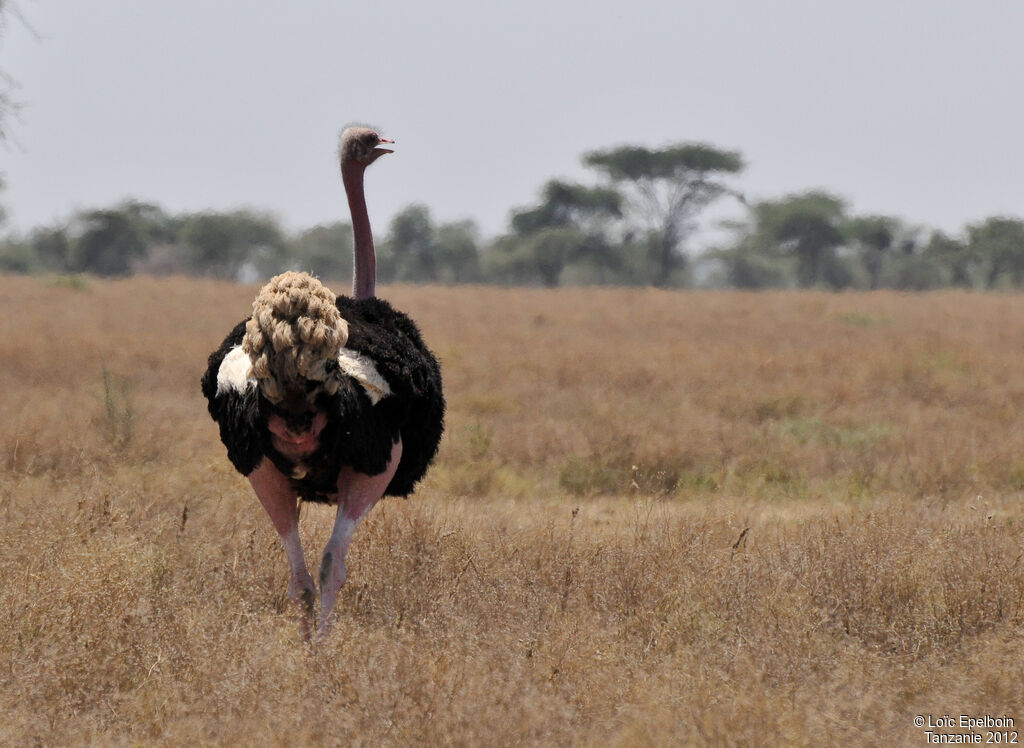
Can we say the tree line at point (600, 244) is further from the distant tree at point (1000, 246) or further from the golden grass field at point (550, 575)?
the golden grass field at point (550, 575)

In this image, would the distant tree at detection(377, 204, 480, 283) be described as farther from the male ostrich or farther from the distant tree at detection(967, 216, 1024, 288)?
the male ostrich

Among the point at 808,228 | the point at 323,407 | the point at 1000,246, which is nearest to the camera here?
the point at 323,407

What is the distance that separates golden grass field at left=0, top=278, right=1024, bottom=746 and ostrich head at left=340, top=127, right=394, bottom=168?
1576mm

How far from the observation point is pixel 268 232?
4969cm

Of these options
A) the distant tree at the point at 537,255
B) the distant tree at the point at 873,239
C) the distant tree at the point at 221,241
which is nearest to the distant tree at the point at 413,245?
the distant tree at the point at 537,255

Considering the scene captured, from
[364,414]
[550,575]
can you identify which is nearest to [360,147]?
[364,414]

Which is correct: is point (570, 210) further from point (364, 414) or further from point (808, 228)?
point (364, 414)

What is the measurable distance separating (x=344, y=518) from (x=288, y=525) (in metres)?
0.25

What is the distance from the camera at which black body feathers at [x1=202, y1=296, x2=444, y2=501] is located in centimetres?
418

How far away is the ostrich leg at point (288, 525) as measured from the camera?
4.46m

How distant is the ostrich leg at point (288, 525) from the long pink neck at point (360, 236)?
0.96 m

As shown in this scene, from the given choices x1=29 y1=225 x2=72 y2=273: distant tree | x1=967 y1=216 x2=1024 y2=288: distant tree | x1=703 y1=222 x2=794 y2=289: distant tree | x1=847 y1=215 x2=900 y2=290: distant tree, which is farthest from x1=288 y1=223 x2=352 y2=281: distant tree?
x1=967 y1=216 x2=1024 y2=288: distant tree

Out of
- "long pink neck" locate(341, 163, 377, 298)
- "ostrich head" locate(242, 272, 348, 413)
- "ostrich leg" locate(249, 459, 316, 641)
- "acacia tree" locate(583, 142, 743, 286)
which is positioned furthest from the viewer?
Answer: "acacia tree" locate(583, 142, 743, 286)

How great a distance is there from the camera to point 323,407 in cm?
409
